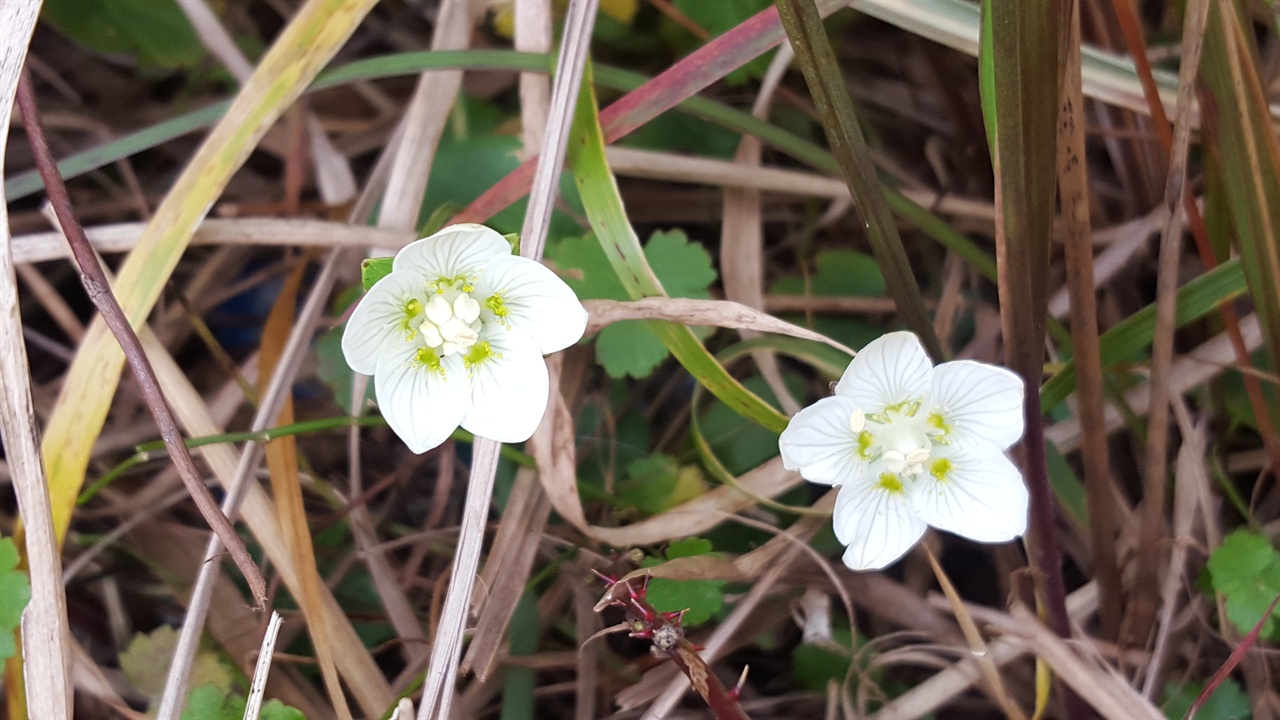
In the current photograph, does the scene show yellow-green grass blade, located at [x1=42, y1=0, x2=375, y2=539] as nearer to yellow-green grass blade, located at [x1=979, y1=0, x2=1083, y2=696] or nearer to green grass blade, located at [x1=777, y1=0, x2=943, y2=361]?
green grass blade, located at [x1=777, y1=0, x2=943, y2=361]

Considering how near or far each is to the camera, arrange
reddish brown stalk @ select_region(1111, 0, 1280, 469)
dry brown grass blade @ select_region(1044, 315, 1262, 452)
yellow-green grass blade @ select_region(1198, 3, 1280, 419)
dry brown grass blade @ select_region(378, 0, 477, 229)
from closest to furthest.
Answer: yellow-green grass blade @ select_region(1198, 3, 1280, 419) → reddish brown stalk @ select_region(1111, 0, 1280, 469) → dry brown grass blade @ select_region(1044, 315, 1262, 452) → dry brown grass blade @ select_region(378, 0, 477, 229)

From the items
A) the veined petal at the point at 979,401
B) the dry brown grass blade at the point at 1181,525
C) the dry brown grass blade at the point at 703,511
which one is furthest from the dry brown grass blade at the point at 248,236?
the dry brown grass blade at the point at 1181,525

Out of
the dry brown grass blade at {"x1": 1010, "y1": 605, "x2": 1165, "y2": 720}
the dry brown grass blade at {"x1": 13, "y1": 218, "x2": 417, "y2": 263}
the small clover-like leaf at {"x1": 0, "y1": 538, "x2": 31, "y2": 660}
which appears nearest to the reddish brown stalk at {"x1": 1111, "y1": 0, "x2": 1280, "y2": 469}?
the dry brown grass blade at {"x1": 1010, "y1": 605, "x2": 1165, "y2": 720}

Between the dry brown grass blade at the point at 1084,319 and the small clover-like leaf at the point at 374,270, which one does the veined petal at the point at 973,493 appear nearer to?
the dry brown grass blade at the point at 1084,319

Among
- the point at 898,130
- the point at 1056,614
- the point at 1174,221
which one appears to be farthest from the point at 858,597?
the point at 898,130

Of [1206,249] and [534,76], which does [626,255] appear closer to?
[534,76]

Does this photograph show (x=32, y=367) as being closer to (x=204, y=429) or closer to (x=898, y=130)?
(x=204, y=429)
